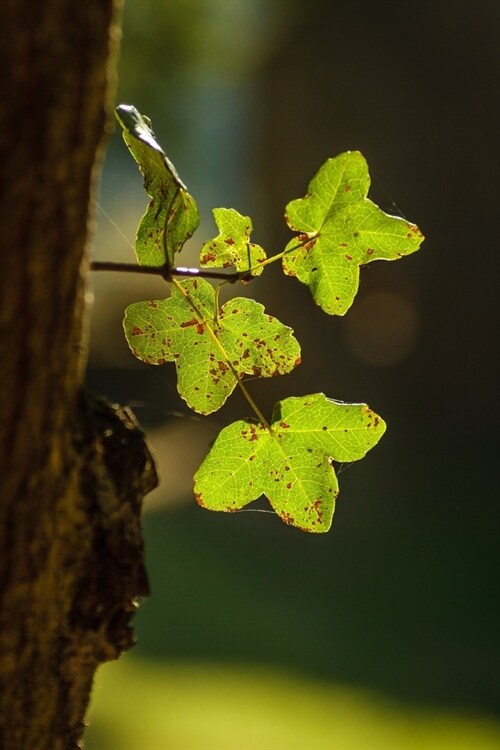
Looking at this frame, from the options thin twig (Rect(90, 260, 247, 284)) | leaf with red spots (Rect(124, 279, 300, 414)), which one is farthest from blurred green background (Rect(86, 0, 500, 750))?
thin twig (Rect(90, 260, 247, 284))

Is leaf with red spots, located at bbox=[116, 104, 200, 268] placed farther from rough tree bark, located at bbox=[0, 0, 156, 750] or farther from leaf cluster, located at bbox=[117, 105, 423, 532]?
rough tree bark, located at bbox=[0, 0, 156, 750]

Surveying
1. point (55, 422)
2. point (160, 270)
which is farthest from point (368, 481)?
point (55, 422)

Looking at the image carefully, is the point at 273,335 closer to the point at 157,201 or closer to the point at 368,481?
the point at 157,201

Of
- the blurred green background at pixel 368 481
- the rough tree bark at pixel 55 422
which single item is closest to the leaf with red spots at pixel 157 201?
the rough tree bark at pixel 55 422

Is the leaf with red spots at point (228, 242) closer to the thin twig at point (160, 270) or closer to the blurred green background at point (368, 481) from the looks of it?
the thin twig at point (160, 270)

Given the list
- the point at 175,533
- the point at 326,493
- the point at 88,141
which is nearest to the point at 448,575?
the point at 175,533

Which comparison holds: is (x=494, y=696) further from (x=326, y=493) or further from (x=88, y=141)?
(x=88, y=141)

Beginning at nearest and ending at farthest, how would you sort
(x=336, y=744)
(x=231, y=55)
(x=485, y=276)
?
(x=336, y=744)
(x=485, y=276)
(x=231, y=55)
